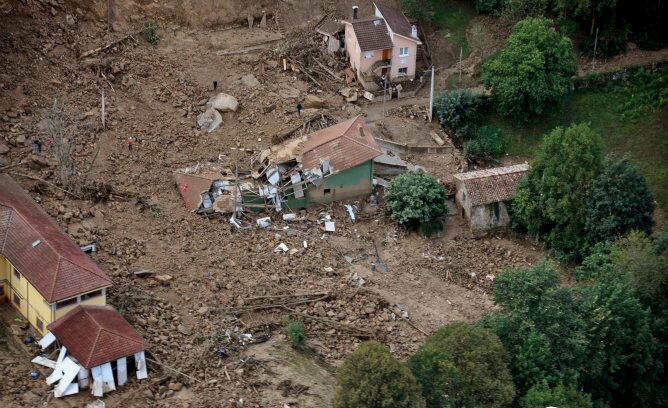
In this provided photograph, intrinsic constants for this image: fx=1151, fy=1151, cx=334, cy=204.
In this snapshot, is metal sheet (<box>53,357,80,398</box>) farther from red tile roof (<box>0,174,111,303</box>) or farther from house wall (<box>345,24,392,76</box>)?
house wall (<box>345,24,392,76</box>)

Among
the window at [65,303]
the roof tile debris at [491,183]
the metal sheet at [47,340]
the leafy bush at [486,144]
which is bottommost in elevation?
the metal sheet at [47,340]

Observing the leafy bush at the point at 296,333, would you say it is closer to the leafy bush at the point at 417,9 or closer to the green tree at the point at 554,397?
the green tree at the point at 554,397

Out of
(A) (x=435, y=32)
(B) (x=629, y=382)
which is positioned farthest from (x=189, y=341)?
(A) (x=435, y=32)

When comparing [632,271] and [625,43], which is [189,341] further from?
[625,43]

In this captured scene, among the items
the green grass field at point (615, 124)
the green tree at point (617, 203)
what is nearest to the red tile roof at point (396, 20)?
the green grass field at point (615, 124)

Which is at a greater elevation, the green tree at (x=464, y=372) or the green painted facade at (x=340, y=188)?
the green painted facade at (x=340, y=188)

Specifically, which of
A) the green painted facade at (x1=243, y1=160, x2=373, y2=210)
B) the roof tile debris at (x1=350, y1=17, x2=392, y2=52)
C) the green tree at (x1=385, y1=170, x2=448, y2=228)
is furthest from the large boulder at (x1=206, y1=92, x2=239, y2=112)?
the green tree at (x1=385, y1=170, x2=448, y2=228)
